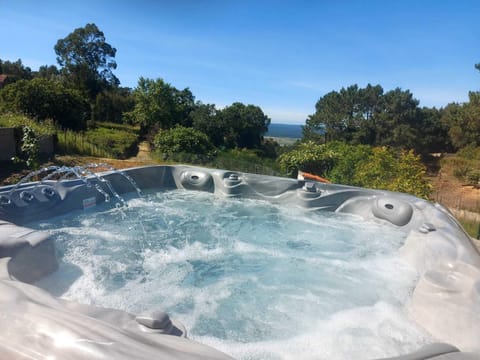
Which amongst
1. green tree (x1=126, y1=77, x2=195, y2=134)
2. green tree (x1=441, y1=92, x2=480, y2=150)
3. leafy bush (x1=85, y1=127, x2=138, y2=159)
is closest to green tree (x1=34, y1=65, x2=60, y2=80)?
green tree (x1=126, y1=77, x2=195, y2=134)

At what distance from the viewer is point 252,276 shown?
2820mm

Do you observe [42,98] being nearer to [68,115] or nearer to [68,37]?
[68,115]

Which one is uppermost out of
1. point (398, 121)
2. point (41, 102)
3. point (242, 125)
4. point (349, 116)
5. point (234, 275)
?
point (349, 116)

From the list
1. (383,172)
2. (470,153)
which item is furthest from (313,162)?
(470,153)

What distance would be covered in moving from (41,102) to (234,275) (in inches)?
388

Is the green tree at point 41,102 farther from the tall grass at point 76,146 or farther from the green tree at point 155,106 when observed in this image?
the green tree at point 155,106

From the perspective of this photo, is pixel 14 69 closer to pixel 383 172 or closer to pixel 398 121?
pixel 398 121

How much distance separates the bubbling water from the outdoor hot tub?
12 mm

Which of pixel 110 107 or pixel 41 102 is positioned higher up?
pixel 110 107

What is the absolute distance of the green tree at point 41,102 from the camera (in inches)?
380

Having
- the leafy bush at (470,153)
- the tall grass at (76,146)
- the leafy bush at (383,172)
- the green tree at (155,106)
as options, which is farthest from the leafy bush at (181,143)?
the leafy bush at (470,153)

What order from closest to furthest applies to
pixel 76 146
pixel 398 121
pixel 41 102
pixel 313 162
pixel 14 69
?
pixel 313 162, pixel 76 146, pixel 41 102, pixel 398 121, pixel 14 69

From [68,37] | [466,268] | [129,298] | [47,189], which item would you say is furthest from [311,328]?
[68,37]

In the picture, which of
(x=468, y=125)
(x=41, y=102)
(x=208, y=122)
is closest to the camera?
(x=41, y=102)
